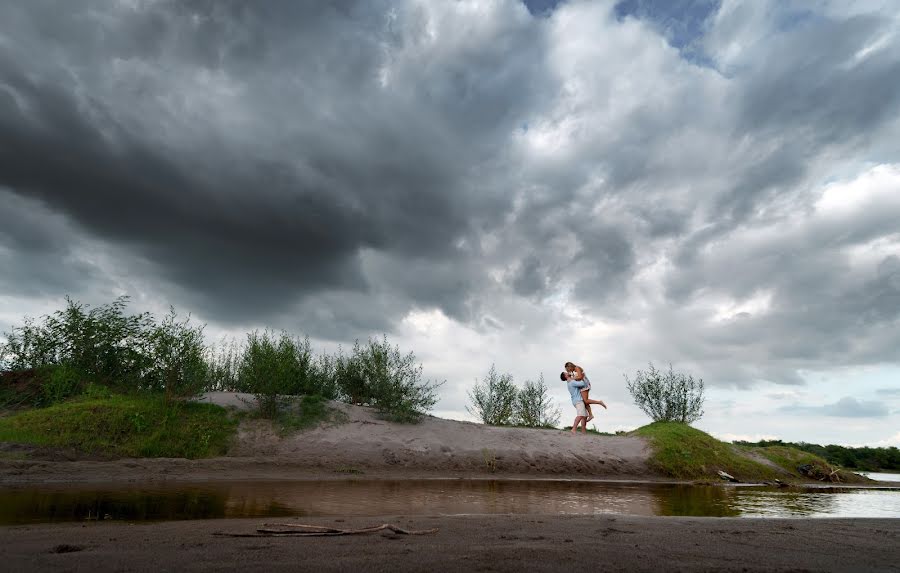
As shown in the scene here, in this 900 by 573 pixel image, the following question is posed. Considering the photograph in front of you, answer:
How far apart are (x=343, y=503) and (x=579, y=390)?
17.9 m

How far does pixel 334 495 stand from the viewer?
41.7 ft

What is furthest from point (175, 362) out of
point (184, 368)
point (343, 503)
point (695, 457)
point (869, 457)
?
point (869, 457)

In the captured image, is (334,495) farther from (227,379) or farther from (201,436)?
(227,379)

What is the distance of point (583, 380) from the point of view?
1031 inches

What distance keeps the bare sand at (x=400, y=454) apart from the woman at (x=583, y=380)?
1.62 metres

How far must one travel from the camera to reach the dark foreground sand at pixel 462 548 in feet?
15.7

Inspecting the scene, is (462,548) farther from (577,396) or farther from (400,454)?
(577,396)

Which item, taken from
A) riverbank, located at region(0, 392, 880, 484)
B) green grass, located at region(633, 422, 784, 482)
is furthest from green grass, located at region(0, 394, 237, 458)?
green grass, located at region(633, 422, 784, 482)

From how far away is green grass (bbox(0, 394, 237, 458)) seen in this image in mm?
18531

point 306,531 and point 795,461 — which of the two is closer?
point 306,531

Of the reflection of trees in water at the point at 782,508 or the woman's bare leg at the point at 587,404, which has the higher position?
the woman's bare leg at the point at 587,404

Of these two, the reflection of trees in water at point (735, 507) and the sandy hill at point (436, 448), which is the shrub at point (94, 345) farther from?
the reflection of trees in water at point (735, 507)

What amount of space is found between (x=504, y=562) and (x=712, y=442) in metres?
27.1

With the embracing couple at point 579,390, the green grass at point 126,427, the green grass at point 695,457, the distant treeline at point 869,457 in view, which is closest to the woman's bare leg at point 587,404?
the embracing couple at point 579,390
